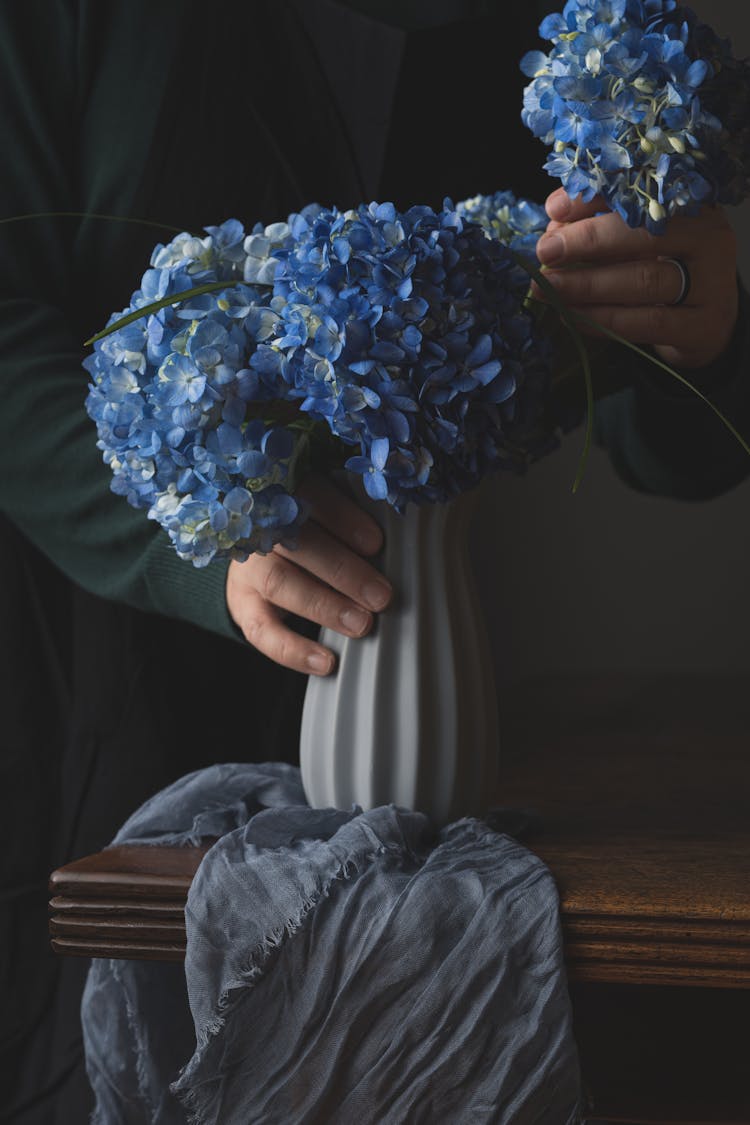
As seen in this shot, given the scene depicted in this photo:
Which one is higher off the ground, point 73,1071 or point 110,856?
point 110,856

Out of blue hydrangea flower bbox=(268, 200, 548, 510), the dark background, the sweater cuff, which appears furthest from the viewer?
the dark background

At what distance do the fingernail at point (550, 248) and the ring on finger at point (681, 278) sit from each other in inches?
3.1

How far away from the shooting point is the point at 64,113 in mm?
1086

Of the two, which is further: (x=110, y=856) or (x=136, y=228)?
(x=136, y=228)

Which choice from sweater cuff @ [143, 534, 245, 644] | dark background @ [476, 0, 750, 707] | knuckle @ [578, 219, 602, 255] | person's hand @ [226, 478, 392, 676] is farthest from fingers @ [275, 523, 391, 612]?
dark background @ [476, 0, 750, 707]

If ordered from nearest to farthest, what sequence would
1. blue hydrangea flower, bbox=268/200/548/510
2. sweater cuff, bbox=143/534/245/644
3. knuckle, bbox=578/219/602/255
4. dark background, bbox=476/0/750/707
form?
1. blue hydrangea flower, bbox=268/200/548/510
2. knuckle, bbox=578/219/602/255
3. sweater cuff, bbox=143/534/245/644
4. dark background, bbox=476/0/750/707

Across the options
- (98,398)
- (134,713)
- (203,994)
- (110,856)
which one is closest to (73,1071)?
(134,713)

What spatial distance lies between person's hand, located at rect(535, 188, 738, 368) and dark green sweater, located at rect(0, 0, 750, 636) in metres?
0.14

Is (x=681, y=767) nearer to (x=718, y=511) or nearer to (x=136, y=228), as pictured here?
(x=136, y=228)

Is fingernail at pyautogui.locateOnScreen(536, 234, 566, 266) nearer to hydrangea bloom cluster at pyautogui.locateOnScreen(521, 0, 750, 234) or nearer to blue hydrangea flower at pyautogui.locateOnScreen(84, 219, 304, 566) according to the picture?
hydrangea bloom cluster at pyautogui.locateOnScreen(521, 0, 750, 234)

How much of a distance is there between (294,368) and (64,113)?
664mm

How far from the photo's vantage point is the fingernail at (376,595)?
0.70m

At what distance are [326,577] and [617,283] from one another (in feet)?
0.87

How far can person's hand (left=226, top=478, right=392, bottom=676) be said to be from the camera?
27.5 inches
